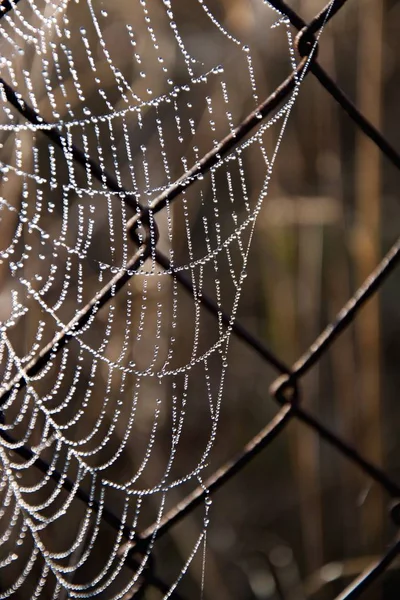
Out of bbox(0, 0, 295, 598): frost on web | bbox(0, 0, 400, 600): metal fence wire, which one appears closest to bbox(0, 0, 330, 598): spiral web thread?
bbox(0, 0, 295, 598): frost on web

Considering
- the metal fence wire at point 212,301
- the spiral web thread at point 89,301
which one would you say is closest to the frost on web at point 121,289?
the spiral web thread at point 89,301

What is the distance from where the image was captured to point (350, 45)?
175 centimetres

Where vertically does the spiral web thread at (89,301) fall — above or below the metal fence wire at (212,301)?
above

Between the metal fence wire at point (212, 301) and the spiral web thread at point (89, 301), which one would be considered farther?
the spiral web thread at point (89, 301)

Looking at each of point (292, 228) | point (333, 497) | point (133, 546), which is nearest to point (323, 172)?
point (292, 228)

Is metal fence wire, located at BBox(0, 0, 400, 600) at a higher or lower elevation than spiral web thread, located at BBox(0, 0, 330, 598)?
lower

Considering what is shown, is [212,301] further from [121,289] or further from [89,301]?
[89,301]

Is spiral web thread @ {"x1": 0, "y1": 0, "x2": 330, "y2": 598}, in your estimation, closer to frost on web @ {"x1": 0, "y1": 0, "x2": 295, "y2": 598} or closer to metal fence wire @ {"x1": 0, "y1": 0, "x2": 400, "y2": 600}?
frost on web @ {"x1": 0, "y1": 0, "x2": 295, "y2": 598}

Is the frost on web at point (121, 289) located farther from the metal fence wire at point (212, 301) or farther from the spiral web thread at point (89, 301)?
the metal fence wire at point (212, 301)

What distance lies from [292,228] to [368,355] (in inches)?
11.6

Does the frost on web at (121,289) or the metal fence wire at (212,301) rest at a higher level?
the frost on web at (121,289)

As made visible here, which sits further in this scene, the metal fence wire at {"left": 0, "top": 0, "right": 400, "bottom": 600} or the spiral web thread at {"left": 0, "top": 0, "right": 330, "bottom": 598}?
the spiral web thread at {"left": 0, "top": 0, "right": 330, "bottom": 598}

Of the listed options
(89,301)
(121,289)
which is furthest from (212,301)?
(89,301)

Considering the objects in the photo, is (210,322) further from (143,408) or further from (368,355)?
(368,355)
